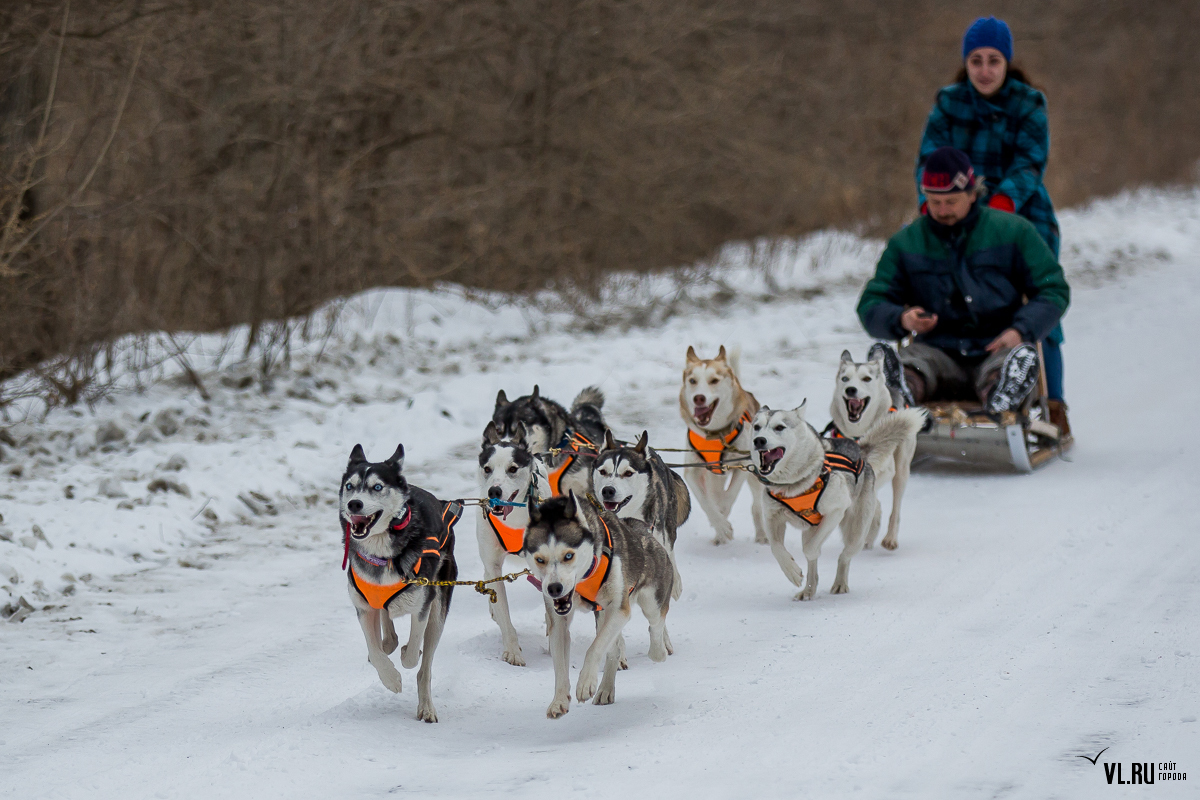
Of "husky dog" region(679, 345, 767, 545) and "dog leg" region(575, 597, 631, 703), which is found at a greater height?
"husky dog" region(679, 345, 767, 545)

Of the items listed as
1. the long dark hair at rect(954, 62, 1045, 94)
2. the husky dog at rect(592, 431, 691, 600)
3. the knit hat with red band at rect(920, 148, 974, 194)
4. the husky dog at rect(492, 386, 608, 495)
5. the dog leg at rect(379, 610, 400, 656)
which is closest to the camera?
the dog leg at rect(379, 610, 400, 656)

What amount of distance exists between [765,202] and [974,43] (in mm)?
8807

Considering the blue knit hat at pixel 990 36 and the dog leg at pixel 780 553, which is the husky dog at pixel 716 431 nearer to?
the dog leg at pixel 780 553

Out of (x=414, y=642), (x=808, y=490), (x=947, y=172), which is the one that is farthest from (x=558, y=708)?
(x=947, y=172)

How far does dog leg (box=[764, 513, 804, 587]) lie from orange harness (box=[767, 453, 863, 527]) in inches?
3.9

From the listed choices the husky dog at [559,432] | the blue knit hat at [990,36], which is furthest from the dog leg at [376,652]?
the blue knit hat at [990,36]

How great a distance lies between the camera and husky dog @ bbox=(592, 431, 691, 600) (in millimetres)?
4332

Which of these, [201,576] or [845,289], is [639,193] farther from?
[201,576]

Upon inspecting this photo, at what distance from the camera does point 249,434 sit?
7.42 meters

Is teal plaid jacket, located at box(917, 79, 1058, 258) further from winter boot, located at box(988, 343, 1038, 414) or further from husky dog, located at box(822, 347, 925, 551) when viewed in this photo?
husky dog, located at box(822, 347, 925, 551)

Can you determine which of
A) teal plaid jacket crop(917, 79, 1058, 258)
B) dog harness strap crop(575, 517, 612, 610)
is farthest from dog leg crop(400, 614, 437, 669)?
teal plaid jacket crop(917, 79, 1058, 258)

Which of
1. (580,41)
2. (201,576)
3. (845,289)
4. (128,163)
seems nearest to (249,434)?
(201,576)

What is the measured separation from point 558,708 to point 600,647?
0.24 m

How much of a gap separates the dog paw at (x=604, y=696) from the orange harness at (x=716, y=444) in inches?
78.1
